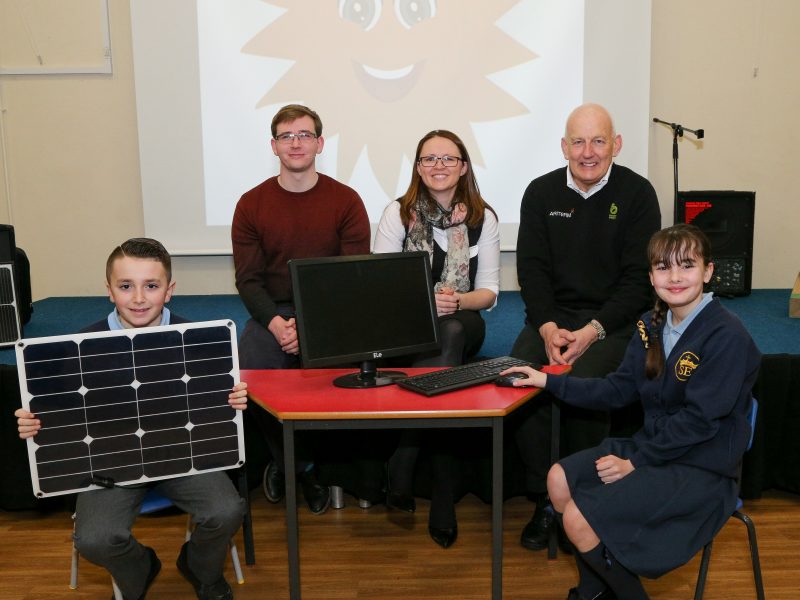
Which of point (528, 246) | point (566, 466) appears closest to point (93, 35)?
point (528, 246)

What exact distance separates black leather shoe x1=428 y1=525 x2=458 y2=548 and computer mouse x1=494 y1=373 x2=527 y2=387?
0.75m

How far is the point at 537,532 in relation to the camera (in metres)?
2.74

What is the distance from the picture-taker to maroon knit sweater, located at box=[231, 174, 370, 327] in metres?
3.19

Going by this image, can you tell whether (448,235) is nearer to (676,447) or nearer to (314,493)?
(314,493)

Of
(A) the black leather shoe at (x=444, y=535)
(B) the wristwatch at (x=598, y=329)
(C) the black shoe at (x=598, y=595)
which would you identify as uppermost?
(B) the wristwatch at (x=598, y=329)

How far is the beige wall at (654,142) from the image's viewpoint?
4.91m

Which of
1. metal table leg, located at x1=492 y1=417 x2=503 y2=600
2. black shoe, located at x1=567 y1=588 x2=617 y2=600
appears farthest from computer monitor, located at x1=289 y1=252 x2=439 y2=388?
black shoe, located at x1=567 y1=588 x2=617 y2=600

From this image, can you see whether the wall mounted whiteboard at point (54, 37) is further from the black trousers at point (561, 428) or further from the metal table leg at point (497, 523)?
the metal table leg at point (497, 523)

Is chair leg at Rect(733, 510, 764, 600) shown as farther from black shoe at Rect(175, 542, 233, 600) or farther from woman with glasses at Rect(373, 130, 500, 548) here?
black shoe at Rect(175, 542, 233, 600)

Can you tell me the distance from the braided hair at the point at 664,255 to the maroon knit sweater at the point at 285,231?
1.41m

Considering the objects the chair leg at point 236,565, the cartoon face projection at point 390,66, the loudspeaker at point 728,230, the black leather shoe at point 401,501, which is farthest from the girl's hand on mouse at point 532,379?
the cartoon face projection at point 390,66

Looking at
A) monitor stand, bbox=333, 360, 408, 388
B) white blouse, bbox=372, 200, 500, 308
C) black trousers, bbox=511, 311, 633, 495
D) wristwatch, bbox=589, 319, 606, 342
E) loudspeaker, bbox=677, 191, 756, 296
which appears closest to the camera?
monitor stand, bbox=333, 360, 408, 388

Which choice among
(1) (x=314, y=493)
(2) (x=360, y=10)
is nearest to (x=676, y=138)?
(2) (x=360, y=10)

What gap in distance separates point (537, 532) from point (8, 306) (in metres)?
2.54
